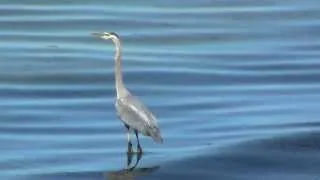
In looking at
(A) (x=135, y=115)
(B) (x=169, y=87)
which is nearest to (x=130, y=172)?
(A) (x=135, y=115)

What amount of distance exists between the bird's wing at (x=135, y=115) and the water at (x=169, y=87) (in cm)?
42

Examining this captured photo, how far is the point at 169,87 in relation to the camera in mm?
20734

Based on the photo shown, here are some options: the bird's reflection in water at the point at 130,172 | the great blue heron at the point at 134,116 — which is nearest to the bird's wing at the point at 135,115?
the great blue heron at the point at 134,116

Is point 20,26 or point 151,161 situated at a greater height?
point 20,26

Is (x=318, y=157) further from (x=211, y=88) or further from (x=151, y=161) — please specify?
(x=211, y=88)

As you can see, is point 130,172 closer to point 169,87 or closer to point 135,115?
point 135,115

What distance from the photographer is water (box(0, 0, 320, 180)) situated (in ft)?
51.6

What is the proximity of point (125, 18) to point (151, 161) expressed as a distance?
490 inches

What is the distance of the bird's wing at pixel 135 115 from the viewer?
15312 mm

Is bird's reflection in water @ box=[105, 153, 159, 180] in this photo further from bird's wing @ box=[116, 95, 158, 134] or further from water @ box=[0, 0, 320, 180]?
bird's wing @ box=[116, 95, 158, 134]

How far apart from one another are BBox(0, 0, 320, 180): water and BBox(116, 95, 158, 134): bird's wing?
1.38ft

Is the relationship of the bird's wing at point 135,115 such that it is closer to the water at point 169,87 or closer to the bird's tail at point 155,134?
the bird's tail at point 155,134

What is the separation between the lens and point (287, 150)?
53.5 ft

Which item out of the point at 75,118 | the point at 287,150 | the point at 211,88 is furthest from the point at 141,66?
the point at 287,150
